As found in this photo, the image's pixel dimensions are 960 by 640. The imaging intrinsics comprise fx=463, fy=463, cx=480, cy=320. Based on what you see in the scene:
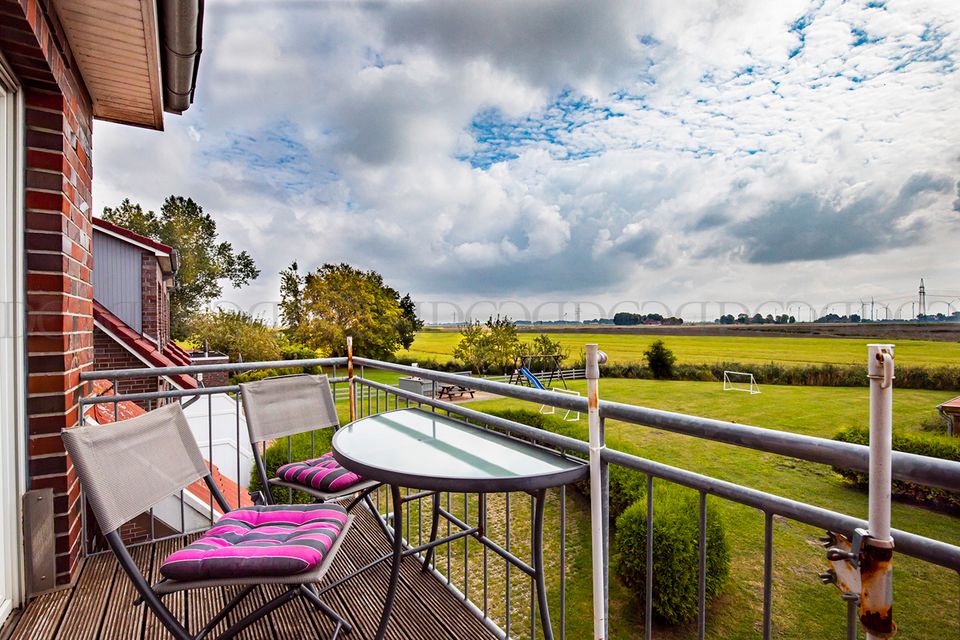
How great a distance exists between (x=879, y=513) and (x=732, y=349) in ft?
164

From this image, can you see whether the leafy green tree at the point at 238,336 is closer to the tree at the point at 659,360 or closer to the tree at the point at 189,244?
the tree at the point at 189,244

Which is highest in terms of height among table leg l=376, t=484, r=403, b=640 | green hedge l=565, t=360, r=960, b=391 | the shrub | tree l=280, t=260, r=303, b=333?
tree l=280, t=260, r=303, b=333

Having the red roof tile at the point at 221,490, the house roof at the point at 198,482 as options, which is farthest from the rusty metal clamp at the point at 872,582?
the red roof tile at the point at 221,490

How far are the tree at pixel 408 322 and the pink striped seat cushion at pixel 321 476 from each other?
28.4m

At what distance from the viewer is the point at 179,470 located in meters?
2.03

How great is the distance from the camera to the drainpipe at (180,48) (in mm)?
2037

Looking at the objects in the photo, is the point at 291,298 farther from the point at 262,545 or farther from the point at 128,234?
the point at 262,545

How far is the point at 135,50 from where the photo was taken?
2354mm

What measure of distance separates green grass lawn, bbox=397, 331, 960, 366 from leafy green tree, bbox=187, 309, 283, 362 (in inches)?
453

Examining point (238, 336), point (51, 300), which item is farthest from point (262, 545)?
point (238, 336)

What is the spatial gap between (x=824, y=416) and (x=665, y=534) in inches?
976

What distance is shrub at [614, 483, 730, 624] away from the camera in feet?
16.1

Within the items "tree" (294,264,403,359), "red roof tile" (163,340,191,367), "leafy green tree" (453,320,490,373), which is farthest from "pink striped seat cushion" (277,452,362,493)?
"leafy green tree" (453,320,490,373)

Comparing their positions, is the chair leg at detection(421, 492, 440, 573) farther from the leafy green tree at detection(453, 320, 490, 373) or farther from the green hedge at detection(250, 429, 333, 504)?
the leafy green tree at detection(453, 320, 490, 373)
